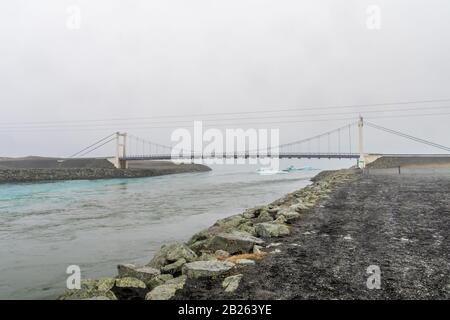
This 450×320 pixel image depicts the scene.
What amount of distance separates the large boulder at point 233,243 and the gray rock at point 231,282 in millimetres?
2108

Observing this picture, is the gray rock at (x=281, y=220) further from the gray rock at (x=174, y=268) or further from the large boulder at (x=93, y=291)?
the large boulder at (x=93, y=291)

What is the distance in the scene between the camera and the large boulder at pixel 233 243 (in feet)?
26.3

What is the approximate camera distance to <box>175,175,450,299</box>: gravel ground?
5207 millimetres

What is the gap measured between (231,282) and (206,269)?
2.31 feet

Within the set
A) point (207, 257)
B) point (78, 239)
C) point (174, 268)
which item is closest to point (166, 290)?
point (174, 268)

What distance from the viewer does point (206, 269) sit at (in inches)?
243

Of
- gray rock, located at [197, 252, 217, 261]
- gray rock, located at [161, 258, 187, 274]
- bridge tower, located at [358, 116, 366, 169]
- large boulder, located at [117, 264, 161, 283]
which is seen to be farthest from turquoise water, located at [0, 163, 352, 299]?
bridge tower, located at [358, 116, 366, 169]

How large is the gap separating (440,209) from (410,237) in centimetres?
544

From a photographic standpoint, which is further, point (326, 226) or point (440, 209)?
point (440, 209)

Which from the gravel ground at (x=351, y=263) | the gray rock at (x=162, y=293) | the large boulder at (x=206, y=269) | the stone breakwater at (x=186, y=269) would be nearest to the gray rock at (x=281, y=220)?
the gravel ground at (x=351, y=263)

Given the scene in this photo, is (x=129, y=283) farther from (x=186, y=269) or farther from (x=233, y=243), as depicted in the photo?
(x=233, y=243)

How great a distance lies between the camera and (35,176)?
234ft

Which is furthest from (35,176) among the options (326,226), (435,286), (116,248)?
(435,286)
